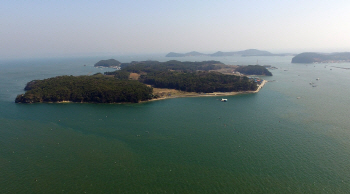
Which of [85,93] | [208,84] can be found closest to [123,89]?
[85,93]

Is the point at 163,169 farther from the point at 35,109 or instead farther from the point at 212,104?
the point at 35,109

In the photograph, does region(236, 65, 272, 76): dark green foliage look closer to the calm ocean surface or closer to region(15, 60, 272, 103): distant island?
region(15, 60, 272, 103): distant island

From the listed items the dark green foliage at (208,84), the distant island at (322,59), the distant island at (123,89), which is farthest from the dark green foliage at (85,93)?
the distant island at (322,59)

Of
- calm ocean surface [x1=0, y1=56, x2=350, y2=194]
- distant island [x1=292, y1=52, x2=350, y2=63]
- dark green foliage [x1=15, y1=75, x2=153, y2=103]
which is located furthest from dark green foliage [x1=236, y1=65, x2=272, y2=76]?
distant island [x1=292, y1=52, x2=350, y2=63]

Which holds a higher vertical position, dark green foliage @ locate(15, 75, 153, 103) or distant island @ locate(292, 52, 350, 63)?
distant island @ locate(292, 52, 350, 63)

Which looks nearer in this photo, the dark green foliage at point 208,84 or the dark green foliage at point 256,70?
the dark green foliage at point 208,84

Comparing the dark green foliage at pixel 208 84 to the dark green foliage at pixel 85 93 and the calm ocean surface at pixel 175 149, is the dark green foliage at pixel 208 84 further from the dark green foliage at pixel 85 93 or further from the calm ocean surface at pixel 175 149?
the calm ocean surface at pixel 175 149

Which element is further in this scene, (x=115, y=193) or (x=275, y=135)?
(x=275, y=135)

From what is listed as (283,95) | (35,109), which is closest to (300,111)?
(283,95)
